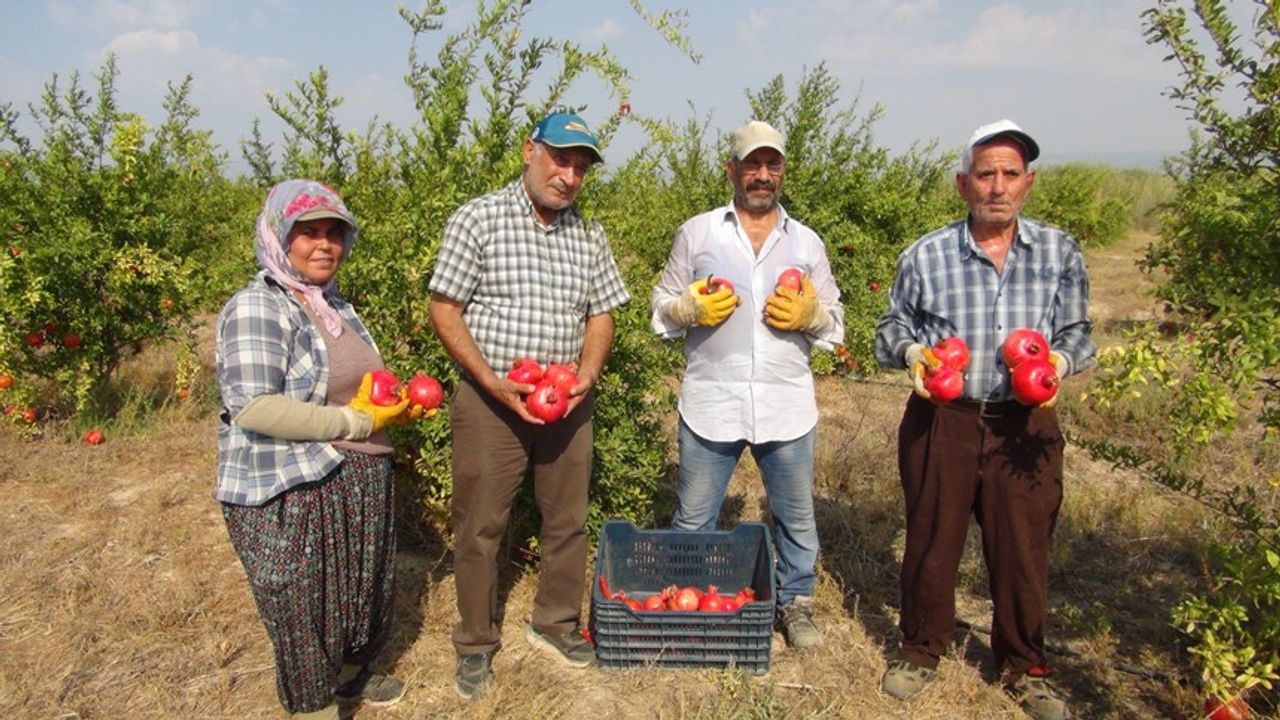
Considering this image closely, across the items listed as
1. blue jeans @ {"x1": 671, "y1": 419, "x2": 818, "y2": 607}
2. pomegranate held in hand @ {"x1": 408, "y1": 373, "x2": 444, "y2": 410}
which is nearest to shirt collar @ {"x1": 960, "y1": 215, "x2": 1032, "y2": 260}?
blue jeans @ {"x1": 671, "y1": 419, "x2": 818, "y2": 607}

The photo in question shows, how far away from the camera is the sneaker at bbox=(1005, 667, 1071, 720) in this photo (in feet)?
10.5

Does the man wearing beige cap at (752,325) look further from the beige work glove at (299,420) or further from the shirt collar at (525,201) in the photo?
the beige work glove at (299,420)

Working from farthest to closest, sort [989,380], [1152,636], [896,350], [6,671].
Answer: [1152,636]
[6,671]
[896,350]
[989,380]

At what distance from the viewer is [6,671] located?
11.4 ft

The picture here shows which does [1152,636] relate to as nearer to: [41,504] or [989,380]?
[989,380]

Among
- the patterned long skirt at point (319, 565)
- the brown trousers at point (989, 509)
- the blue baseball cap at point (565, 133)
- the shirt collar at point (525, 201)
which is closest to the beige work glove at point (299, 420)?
the patterned long skirt at point (319, 565)

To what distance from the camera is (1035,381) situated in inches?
107

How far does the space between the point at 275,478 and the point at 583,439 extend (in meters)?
1.18

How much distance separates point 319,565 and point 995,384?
237 centimetres

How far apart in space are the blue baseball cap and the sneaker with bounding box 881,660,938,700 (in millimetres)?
2358

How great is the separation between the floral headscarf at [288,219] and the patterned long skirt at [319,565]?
1.85 ft

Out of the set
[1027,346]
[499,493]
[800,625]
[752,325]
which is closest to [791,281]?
[752,325]

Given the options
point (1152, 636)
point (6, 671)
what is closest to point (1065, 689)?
point (1152, 636)

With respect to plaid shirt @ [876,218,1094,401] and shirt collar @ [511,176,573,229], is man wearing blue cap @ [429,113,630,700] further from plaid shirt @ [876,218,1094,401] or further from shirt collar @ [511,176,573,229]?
plaid shirt @ [876,218,1094,401]
